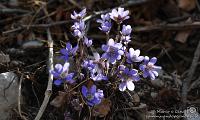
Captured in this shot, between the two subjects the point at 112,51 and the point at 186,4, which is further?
the point at 186,4

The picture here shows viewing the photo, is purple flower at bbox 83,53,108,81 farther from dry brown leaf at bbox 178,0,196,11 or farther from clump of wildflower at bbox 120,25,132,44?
dry brown leaf at bbox 178,0,196,11

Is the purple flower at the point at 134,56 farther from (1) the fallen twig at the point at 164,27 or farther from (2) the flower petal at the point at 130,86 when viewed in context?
(1) the fallen twig at the point at 164,27

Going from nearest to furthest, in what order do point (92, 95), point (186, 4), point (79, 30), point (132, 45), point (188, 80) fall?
point (92, 95) → point (79, 30) → point (188, 80) → point (132, 45) → point (186, 4)

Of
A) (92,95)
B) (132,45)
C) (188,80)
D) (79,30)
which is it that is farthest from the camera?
(132,45)

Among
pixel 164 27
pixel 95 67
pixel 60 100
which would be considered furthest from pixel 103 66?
pixel 164 27

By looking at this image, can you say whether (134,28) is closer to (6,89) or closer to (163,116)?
(163,116)

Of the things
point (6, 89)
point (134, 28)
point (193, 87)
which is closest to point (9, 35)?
point (6, 89)

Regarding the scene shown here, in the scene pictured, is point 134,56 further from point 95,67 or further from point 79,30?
point 79,30
